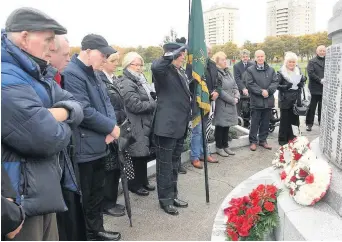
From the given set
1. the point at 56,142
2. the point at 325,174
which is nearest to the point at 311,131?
the point at 325,174

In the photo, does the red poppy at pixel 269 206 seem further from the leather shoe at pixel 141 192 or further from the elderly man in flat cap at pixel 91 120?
the leather shoe at pixel 141 192

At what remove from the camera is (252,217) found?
2855mm

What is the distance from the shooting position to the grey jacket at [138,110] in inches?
170

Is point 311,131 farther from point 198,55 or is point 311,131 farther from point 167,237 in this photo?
point 167,237

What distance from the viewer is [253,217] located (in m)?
2.86

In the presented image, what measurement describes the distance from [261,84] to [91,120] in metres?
4.25

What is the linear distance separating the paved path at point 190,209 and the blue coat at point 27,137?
1860mm

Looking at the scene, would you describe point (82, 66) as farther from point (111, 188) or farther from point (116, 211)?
point (116, 211)

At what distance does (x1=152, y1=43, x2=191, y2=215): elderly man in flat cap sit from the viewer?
3953 millimetres

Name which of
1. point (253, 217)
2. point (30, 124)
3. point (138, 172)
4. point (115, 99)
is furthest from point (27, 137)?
point (138, 172)

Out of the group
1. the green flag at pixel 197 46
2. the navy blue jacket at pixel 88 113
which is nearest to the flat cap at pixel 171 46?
→ the green flag at pixel 197 46

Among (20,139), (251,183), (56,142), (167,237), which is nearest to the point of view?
(20,139)

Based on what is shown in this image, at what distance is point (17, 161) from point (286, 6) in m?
34.9

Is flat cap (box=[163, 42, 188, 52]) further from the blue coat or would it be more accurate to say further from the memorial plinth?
the blue coat
